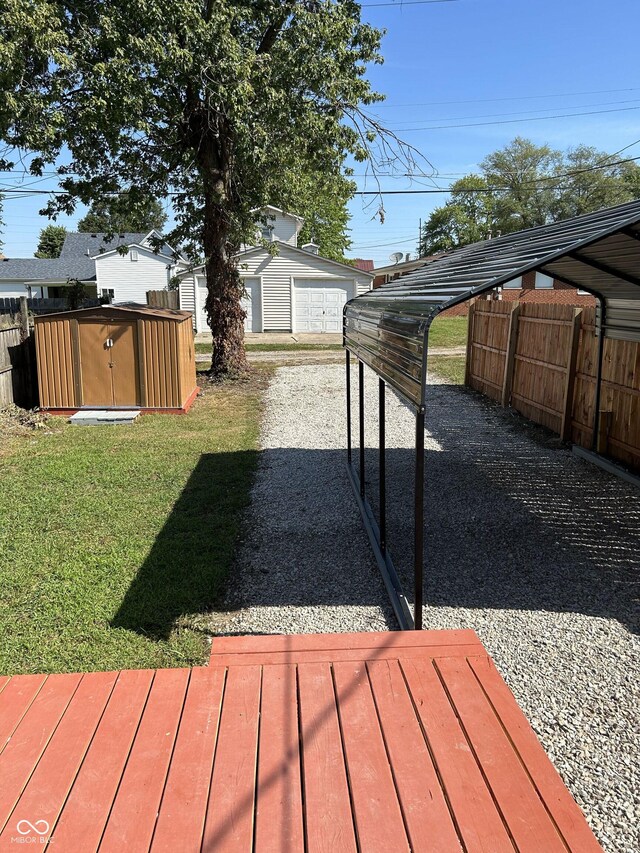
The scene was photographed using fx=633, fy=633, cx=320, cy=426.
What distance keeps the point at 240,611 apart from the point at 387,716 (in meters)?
1.95

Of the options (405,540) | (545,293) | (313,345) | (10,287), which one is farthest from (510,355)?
(10,287)

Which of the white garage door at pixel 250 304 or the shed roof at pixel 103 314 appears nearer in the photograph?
the shed roof at pixel 103 314

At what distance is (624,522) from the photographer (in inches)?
225

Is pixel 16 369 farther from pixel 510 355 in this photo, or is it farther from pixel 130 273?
pixel 130 273

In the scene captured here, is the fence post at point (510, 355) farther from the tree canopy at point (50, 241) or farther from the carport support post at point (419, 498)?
the tree canopy at point (50, 241)

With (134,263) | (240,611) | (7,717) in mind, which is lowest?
(240,611)

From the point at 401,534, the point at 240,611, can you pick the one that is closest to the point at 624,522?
the point at 401,534

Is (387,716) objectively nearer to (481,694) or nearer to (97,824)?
(481,694)

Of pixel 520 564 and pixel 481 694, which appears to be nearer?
pixel 481 694

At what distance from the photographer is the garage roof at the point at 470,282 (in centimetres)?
316

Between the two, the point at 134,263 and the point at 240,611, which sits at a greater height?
the point at 134,263

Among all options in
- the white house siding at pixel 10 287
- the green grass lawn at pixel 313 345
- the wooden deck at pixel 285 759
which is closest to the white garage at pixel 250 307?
the green grass lawn at pixel 313 345

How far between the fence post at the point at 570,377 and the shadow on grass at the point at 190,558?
14.5 ft

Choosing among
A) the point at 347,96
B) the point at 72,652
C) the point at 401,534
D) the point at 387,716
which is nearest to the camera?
the point at 387,716
